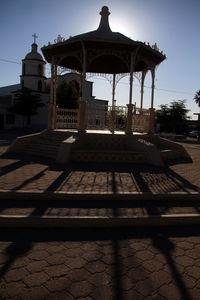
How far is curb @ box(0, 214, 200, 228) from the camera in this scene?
3531mm

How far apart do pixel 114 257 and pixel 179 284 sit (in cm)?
85

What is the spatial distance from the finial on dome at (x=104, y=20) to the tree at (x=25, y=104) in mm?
27000

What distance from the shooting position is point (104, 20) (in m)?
10.8

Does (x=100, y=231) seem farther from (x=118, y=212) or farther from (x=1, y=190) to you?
(x=1, y=190)

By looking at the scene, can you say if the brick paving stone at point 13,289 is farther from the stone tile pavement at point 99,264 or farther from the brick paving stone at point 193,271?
the brick paving stone at point 193,271

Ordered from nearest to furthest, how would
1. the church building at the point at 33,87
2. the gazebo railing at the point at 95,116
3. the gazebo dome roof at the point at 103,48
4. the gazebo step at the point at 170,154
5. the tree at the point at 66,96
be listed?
1. the gazebo dome roof at the point at 103,48
2. the gazebo step at the point at 170,154
3. the gazebo railing at the point at 95,116
4. the tree at the point at 66,96
5. the church building at the point at 33,87

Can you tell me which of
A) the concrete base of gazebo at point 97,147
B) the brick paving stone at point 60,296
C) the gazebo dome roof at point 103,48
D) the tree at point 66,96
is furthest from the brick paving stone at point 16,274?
the tree at point 66,96

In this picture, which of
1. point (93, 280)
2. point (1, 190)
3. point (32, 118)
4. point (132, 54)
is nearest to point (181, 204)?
point (93, 280)

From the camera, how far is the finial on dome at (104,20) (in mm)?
10474

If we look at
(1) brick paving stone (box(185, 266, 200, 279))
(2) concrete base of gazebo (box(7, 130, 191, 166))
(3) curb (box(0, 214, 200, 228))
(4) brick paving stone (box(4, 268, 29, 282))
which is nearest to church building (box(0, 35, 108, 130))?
(2) concrete base of gazebo (box(7, 130, 191, 166))

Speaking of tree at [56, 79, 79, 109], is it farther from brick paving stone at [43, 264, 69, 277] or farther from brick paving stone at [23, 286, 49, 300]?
brick paving stone at [23, 286, 49, 300]

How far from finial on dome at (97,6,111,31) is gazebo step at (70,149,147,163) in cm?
658

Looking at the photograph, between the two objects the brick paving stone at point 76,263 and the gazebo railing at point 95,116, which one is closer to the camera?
the brick paving stone at point 76,263

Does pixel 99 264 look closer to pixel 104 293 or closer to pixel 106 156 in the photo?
pixel 104 293
